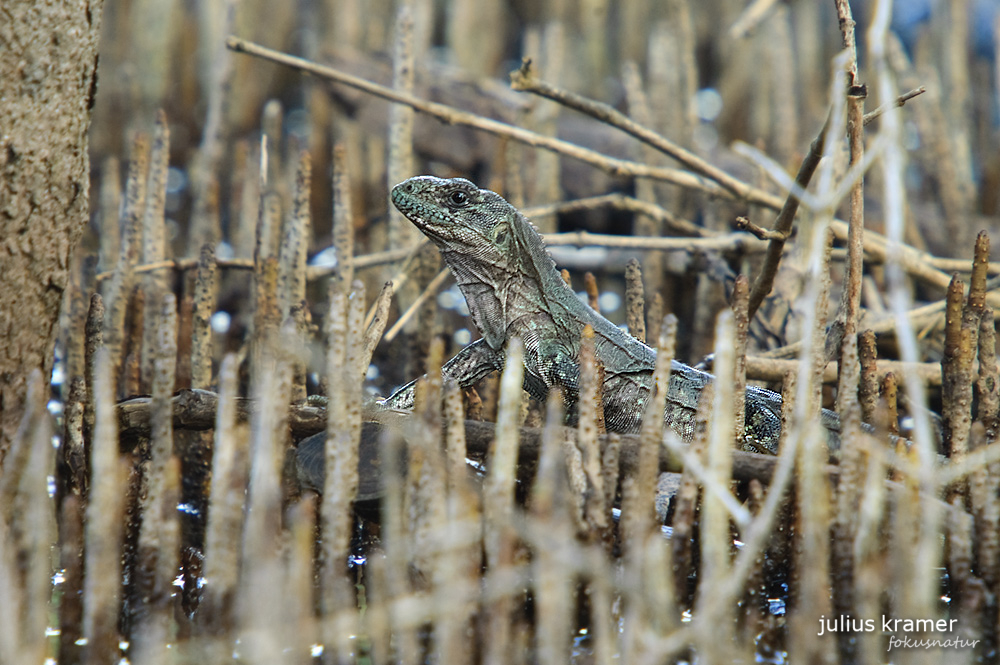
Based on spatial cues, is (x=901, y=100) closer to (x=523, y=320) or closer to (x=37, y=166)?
(x=523, y=320)

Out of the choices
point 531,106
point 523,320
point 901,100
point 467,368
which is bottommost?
point 467,368

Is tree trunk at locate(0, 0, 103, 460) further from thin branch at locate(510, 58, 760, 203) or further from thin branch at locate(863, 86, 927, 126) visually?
thin branch at locate(863, 86, 927, 126)

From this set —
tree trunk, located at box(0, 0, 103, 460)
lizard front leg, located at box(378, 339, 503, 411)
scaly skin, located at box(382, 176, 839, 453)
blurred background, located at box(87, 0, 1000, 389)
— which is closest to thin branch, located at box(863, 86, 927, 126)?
scaly skin, located at box(382, 176, 839, 453)

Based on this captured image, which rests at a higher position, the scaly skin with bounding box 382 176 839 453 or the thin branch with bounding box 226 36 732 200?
the thin branch with bounding box 226 36 732 200

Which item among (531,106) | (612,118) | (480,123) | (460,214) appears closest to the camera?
(460,214)

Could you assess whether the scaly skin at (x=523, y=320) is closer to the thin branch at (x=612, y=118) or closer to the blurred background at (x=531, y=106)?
the thin branch at (x=612, y=118)

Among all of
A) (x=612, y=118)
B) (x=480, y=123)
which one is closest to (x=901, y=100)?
(x=612, y=118)
